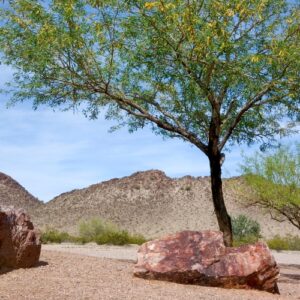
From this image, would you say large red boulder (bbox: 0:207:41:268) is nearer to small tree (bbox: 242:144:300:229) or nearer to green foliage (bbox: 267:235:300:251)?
small tree (bbox: 242:144:300:229)

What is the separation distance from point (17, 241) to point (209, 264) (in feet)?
13.4

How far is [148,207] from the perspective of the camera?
201ft

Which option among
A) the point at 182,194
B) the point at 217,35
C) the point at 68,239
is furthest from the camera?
the point at 182,194

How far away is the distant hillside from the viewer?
62684mm

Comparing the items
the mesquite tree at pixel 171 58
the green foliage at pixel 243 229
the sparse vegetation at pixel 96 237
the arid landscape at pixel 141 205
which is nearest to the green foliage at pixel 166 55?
the mesquite tree at pixel 171 58

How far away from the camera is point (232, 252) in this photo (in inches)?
603

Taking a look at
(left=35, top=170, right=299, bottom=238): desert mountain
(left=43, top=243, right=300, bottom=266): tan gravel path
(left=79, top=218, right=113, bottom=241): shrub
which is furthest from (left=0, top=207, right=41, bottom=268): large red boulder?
(left=35, top=170, right=299, bottom=238): desert mountain

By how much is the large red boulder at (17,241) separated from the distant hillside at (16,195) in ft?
155

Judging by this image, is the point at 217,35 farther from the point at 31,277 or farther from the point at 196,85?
the point at 31,277

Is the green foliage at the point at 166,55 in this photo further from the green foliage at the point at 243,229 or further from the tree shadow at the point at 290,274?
the green foliage at the point at 243,229

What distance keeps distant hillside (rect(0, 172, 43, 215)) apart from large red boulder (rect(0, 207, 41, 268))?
155 feet

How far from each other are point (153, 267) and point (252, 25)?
333 inches

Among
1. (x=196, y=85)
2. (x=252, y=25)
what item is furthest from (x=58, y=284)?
(x=252, y=25)

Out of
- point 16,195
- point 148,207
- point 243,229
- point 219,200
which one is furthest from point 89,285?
point 16,195
